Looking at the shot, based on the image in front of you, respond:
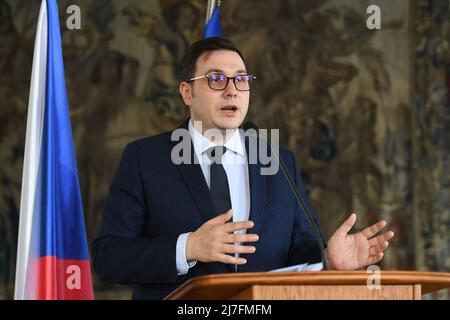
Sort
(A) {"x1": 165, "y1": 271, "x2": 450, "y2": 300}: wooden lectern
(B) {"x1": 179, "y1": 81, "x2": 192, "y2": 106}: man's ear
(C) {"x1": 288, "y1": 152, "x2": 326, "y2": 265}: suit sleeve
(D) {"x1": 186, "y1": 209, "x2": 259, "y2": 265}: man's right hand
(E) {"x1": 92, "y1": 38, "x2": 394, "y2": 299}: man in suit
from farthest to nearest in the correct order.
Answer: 1. (B) {"x1": 179, "y1": 81, "x2": 192, "y2": 106}: man's ear
2. (C) {"x1": 288, "y1": 152, "x2": 326, "y2": 265}: suit sleeve
3. (E) {"x1": 92, "y1": 38, "x2": 394, "y2": 299}: man in suit
4. (D) {"x1": 186, "y1": 209, "x2": 259, "y2": 265}: man's right hand
5. (A) {"x1": 165, "y1": 271, "x2": 450, "y2": 300}: wooden lectern

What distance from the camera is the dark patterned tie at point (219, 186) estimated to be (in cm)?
390

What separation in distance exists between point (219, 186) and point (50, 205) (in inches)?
37.9

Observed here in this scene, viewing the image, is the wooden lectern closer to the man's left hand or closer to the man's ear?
the man's left hand

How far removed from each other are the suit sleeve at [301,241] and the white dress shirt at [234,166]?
0.85 feet

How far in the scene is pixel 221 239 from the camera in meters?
3.15

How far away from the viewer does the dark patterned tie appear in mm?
3898

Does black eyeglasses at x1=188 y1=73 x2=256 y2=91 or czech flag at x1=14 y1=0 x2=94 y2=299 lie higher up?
black eyeglasses at x1=188 y1=73 x2=256 y2=91

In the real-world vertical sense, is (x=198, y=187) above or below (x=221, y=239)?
above

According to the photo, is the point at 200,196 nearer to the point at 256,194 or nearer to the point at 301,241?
the point at 256,194

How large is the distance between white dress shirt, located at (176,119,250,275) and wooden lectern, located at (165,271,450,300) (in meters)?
1.13

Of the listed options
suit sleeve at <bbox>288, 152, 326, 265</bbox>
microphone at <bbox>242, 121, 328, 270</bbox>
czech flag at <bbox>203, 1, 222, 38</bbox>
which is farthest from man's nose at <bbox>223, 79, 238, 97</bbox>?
czech flag at <bbox>203, 1, 222, 38</bbox>

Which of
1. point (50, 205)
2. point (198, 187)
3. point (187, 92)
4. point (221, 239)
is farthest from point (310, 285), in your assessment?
point (50, 205)

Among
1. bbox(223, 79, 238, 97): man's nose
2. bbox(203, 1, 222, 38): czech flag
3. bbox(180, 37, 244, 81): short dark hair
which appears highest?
bbox(203, 1, 222, 38): czech flag
